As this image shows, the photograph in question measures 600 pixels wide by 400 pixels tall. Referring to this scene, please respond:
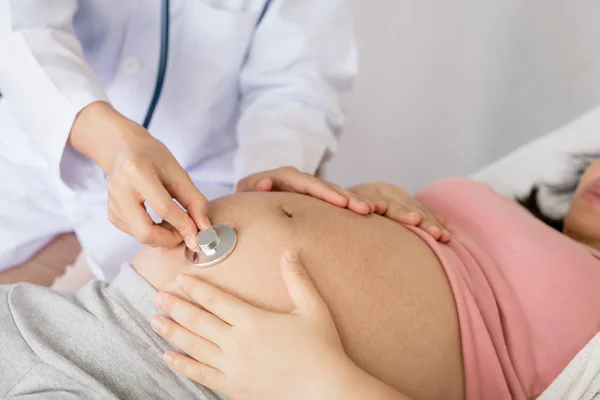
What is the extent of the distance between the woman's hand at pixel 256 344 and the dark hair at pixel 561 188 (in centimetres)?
68

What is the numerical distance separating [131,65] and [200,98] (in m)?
0.13

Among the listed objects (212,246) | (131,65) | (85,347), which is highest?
(131,65)

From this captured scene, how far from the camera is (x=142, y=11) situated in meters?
0.96

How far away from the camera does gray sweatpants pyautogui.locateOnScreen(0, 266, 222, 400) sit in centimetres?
59

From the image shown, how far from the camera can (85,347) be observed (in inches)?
24.9

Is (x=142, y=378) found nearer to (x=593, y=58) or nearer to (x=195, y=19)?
(x=195, y=19)

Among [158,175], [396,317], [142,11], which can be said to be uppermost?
[142,11]

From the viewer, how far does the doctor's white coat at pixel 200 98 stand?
Result: 3.20 ft

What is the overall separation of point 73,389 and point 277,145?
58cm

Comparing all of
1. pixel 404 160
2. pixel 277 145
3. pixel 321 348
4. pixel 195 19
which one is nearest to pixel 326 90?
pixel 277 145

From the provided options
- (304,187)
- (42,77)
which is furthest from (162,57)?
(304,187)

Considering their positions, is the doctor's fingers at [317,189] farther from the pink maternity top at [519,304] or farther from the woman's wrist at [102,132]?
the woman's wrist at [102,132]

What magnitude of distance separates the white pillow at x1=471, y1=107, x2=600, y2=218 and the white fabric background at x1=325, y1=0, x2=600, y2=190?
60 centimetres

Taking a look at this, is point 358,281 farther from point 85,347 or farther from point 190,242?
point 85,347
